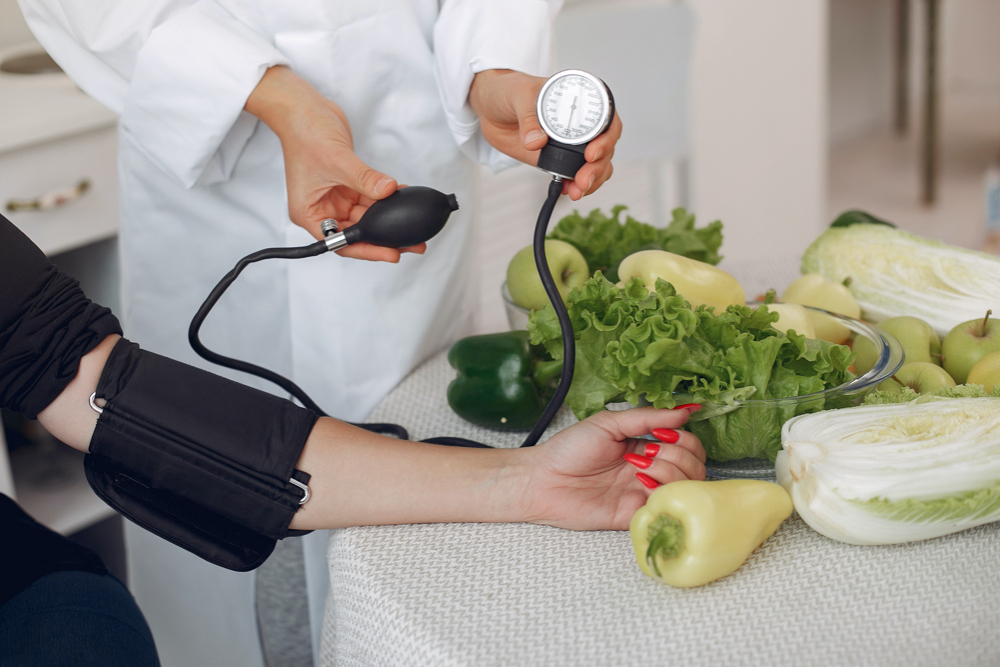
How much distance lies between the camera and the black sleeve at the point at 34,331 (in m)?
0.69

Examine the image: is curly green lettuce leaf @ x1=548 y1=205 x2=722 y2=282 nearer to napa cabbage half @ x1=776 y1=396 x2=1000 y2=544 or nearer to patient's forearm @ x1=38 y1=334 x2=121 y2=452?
napa cabbage half @ x1=776 y1=396 x2=1000 y2=544

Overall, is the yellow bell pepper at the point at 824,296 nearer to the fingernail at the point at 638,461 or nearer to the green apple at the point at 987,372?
the green apple at the point at 987,372

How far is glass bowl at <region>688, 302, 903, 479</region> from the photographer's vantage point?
0.67 metres

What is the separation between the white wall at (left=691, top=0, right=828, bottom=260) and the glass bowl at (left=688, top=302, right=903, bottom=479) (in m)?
1.77

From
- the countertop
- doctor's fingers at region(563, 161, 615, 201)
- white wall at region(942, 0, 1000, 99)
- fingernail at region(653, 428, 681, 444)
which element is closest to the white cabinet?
the countertop

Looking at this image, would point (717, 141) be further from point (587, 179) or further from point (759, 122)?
point (587, 179)

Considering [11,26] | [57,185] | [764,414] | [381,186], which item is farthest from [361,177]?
[11,26]

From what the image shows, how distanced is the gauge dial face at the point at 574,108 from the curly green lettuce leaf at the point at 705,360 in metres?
0.12

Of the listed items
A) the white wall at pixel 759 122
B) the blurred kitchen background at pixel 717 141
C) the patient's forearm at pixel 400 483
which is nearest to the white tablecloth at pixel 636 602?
the patient's forearm at pixel 400 483

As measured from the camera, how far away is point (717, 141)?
264 centimetres

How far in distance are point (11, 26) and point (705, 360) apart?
1.57m

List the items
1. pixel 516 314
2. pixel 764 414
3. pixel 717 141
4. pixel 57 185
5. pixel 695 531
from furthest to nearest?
pixel 717 141
pixel 57 185
pixel 516 314
pixel 764 414
pixel 695 531

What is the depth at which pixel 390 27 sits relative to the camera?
882 mm

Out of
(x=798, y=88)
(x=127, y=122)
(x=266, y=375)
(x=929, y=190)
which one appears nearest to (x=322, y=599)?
(x=266, y=375)
